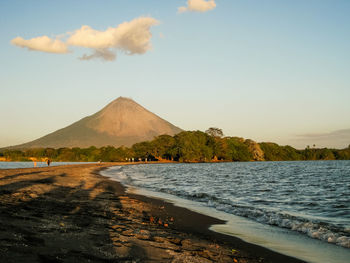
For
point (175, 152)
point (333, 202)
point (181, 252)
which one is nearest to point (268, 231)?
point (181, 252)

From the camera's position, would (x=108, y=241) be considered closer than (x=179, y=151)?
Yes

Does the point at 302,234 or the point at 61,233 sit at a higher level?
the point at 61,233

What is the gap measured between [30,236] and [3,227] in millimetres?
953

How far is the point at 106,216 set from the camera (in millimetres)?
10203

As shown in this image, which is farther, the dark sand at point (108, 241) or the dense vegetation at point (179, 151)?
the dense vegetation at point (179, 151)

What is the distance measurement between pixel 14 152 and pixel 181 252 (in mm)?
202720

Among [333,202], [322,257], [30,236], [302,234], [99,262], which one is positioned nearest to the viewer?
[99,262]

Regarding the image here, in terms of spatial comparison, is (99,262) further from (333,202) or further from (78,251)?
(333,202)

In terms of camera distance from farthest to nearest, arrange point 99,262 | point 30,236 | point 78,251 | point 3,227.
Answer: point 3,227 → point 30,236 → point 78,251 → point 99,262

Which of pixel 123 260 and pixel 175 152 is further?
pixel 175 152

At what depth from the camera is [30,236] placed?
6.14m

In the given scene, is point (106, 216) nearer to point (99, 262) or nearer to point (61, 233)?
point (61, 233)

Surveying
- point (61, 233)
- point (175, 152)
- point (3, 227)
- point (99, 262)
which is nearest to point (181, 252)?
point (99, 262)

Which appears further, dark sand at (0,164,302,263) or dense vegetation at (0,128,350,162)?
dense vegetation at (0,128,350,162)
